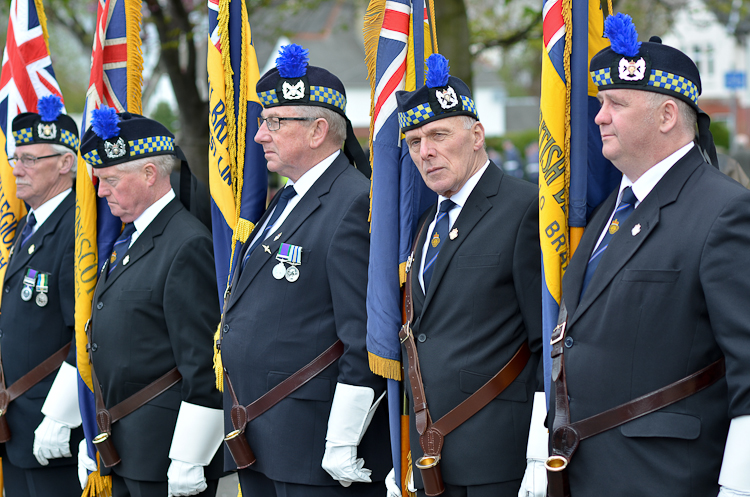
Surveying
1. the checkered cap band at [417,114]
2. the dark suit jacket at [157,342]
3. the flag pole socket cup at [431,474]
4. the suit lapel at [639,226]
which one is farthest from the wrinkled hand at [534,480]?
the dark suit jacket at [157,342]

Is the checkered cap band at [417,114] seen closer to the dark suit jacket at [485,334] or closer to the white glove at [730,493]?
the dark suit jacket at [485,334]

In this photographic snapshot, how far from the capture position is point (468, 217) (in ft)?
10.3

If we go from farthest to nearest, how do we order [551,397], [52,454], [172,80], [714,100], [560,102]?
[714,100], [172,80], [52,454], [560,102], [551,397]

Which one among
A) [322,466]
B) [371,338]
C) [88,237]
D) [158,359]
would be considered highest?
[88,237]

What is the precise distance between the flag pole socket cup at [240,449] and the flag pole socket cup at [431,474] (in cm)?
85

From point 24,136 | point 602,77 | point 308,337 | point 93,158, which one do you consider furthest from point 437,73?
point 24,136

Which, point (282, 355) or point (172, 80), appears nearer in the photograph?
point (282, 355)

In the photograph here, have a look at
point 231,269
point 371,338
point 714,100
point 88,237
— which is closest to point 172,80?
point 88,237

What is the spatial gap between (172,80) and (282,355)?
7.04 meters

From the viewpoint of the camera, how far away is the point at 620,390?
249cm

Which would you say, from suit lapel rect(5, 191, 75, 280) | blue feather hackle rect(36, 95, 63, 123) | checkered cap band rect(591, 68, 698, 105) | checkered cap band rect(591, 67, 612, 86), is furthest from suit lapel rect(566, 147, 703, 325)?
blue feather hackle rect(36, 95, 63, 123)

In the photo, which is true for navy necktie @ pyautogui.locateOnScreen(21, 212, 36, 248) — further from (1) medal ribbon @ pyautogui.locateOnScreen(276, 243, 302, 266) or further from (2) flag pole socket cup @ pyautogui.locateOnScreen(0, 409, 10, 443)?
(1) medal ribbon @ pyautogui.locateOnScreen(276, 243, 302, 266)

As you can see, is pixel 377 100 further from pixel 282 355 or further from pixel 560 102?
pixel 282 355

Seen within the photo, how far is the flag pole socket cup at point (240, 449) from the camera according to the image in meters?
3.47
